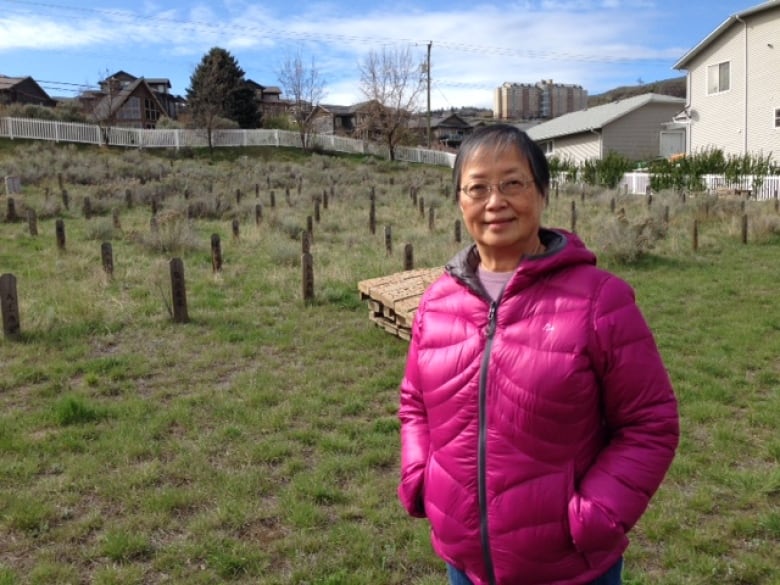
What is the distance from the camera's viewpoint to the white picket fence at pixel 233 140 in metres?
26.3

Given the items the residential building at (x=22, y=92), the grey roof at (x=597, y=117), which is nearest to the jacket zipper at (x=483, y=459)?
the grey roof at (x=597, y=117)

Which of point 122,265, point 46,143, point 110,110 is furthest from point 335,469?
point 110,110

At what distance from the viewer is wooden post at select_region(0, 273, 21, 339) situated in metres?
7.29

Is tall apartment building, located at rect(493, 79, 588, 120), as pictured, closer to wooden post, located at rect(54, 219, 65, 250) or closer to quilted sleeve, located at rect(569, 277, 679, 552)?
wooden post, located at rect(54, 219, 65, 250)

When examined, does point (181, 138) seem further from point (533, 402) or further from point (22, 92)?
point (533, 402)

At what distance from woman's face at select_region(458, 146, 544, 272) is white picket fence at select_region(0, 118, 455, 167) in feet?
101

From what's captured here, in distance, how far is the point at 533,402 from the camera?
5.83 feet

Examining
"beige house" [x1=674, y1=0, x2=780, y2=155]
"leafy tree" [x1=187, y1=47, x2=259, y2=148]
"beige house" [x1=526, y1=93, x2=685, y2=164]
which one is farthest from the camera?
"leafy tree" [x1=187, y1=47, x2=259, y2=148]

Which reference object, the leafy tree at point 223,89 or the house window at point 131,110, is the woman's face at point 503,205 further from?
the house window at point 131,110

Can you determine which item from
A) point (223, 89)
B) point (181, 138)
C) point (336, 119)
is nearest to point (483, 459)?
point (181, 138)

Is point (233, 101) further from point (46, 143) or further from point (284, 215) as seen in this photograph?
point (284, 215)

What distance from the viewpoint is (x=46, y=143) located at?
119 feet

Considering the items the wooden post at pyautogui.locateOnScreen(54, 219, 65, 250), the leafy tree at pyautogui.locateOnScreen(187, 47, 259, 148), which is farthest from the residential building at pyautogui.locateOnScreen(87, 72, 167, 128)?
the wooden post at pyautogui.locateOnScreen(54, 219, 65, 250)

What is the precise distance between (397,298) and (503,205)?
5.71 meters
